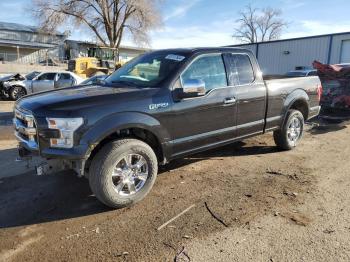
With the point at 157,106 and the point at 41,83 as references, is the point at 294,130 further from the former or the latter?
the point at 41,83

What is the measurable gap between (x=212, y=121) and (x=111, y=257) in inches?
99.6

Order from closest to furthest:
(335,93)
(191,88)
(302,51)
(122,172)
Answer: (122,172) → (191,88) → (335,93) → (302,51)

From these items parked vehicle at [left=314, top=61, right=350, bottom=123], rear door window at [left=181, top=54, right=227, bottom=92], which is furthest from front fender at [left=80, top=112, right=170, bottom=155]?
parked vehicle at [left=314, top=61, right=350, bottom=123]

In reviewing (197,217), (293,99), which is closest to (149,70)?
(197,217)

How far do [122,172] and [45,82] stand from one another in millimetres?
14900

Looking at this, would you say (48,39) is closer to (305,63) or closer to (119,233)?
(305,63)

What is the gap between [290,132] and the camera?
6.77 m

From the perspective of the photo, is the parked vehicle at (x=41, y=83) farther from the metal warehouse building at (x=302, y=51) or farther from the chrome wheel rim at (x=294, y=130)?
the metal warehouse building at (x=302, y=51)

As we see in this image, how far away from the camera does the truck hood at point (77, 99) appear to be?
381cm

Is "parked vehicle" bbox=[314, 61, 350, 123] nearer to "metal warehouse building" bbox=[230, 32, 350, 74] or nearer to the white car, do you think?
the white car

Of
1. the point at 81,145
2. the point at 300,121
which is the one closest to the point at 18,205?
the point at 81,145

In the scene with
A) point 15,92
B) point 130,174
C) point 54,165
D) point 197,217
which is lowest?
point 197,217

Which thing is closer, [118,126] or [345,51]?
[118,126]

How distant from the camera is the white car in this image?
56.3 feet
